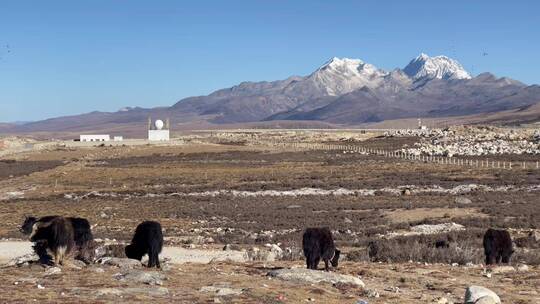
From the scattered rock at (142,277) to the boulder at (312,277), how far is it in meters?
2.26

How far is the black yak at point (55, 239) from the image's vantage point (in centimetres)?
1512

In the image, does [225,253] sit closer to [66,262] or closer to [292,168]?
[66,262]

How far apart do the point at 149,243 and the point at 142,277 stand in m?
2.47

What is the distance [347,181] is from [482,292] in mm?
41516

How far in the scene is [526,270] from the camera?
17062 millimetres

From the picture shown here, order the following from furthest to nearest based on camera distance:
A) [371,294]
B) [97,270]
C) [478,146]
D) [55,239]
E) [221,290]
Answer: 1. [478,146]
2. [55,239]
3. [97,270]
4. [371,294]
5. [221,290]

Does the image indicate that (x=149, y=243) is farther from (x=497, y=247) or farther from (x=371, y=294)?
(x=497, y=247)

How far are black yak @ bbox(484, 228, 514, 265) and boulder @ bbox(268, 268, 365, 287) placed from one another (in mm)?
5183

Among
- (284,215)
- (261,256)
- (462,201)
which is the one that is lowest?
(284,215)

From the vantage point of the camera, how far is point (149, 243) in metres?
15.9

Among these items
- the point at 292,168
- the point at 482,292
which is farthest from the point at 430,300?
the point at 292,168

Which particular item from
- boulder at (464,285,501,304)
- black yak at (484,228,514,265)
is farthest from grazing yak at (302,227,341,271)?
black yak at (484,228,514,265)

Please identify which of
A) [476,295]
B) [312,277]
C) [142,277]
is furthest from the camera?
[312,277]

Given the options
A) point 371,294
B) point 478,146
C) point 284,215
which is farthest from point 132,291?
point 478,146
